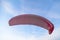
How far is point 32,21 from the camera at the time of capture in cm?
2497

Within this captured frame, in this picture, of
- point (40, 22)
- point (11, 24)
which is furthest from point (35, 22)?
point (11, 24)

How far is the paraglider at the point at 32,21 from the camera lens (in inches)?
952

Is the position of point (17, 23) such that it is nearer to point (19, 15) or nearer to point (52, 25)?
point (19, 15)

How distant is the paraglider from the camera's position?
24.2m

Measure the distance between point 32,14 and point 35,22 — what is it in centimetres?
129

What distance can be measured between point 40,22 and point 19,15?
2.14 meters

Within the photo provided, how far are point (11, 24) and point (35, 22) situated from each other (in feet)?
7.54

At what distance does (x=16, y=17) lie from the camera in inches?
952

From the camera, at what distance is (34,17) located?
79.3 feet

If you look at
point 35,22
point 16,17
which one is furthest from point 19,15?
point 35,22

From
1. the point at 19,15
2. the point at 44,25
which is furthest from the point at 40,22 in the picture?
the point at 19,15

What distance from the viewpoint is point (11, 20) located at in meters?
24.3

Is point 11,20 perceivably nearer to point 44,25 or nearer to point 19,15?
point 19,15

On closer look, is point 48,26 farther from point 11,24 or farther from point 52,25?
point 11,24
